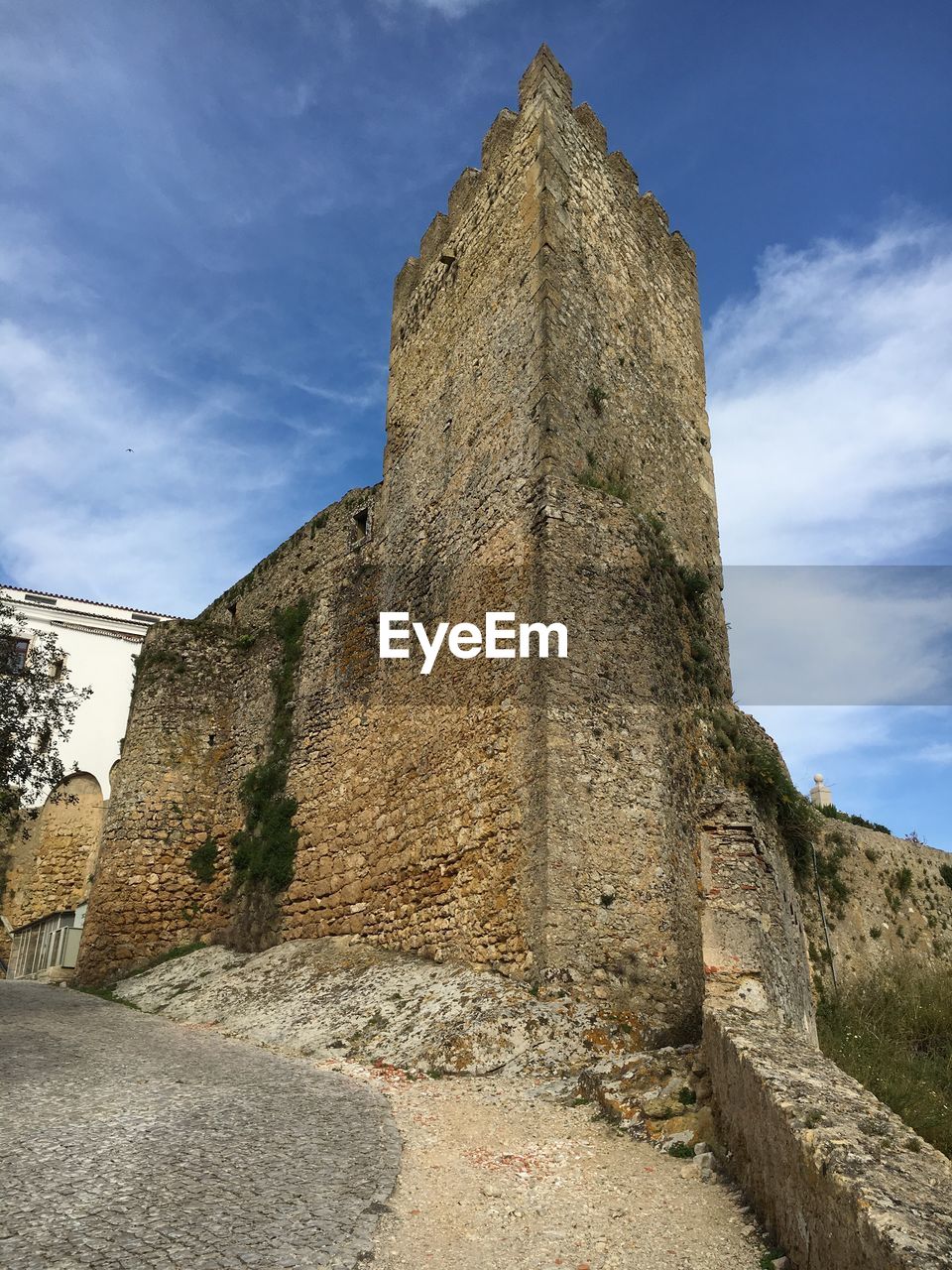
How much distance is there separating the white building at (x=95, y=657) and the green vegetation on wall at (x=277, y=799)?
45.1ft

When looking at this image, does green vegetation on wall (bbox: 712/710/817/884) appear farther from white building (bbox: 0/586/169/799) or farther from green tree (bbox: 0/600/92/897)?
white building (bbox: 0/586/169/799)

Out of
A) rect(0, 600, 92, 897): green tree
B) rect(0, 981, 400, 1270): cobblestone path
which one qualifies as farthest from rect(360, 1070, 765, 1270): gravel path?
rect(0, 600, 92, 897): green tree

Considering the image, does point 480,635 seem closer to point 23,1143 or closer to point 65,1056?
point 65,1056

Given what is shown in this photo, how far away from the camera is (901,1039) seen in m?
10.8

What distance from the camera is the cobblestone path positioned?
371 cm

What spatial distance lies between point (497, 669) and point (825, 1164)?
267 inches

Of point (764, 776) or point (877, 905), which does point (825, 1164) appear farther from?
point (877, 905)

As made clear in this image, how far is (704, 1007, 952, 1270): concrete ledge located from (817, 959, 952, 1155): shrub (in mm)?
2328

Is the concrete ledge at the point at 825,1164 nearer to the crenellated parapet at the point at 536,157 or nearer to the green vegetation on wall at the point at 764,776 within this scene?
the green vegetation on wall at the point at 764,776

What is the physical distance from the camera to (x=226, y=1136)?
210 inches

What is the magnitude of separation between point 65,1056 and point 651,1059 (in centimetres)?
504

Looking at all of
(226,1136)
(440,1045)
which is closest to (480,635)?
(440,1045)

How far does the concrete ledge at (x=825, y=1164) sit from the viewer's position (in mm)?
2973

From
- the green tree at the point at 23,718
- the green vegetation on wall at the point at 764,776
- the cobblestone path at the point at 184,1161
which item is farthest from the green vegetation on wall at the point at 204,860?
the green vegetation on wall at the point at 764,776
